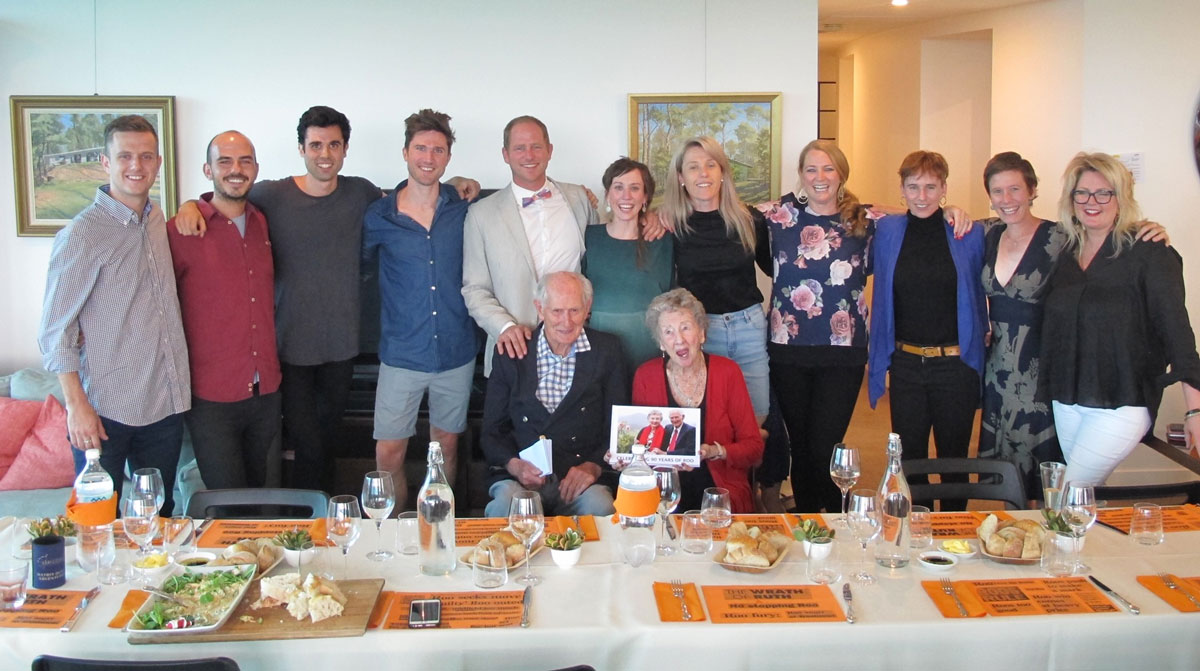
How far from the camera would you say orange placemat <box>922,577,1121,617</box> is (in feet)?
6.56

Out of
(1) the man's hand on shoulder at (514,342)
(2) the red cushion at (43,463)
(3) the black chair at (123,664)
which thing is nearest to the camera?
(3) the black chair at (123,664)

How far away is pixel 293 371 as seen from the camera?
375 centimetres

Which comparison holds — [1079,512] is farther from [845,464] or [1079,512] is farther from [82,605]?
[82,605]

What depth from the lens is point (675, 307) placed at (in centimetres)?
334

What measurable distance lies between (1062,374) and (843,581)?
1.62m

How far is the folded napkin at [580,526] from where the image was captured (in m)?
2.45

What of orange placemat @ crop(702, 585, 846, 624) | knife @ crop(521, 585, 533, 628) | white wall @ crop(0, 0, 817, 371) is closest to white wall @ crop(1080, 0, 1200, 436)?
white wall @ crop(0, 0, 817, 371)

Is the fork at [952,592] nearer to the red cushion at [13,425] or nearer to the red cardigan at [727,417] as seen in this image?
the red cardigan at [727,417]

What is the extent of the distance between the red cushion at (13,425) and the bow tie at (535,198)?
7.86 feet

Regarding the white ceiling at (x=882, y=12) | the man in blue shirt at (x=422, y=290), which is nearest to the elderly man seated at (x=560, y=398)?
the man in blue shirt at (x=422, y=290)

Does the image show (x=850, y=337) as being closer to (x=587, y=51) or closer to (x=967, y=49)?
(x=587, y=51)

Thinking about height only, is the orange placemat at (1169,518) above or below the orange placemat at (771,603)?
above

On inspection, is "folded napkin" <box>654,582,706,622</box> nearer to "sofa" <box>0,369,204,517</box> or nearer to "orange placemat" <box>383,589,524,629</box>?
"orange placemat" <box>383,589,524,629</box>

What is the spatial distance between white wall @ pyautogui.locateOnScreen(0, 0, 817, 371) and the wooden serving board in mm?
3014
